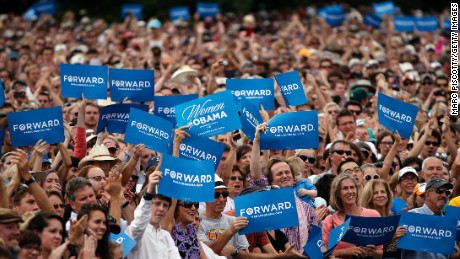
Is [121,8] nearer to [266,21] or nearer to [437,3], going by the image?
[266,21]

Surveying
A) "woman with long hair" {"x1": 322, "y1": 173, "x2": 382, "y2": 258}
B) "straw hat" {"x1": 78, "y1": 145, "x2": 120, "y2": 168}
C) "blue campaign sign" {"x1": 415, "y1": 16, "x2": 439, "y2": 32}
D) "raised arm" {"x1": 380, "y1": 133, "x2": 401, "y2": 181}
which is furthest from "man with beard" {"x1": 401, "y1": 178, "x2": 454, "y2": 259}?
"blue campaign sign" {"x1": 415, "y1": 16, "x2": 439, "y2": 32}

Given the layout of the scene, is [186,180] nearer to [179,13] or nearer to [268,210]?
[268,210]

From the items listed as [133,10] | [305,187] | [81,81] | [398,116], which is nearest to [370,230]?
[305,187]

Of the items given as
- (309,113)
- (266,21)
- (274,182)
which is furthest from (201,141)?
(266,21)

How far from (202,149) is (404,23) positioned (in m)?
19.1

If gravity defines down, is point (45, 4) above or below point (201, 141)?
below

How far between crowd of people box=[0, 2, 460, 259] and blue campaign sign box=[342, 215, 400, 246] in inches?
3.5

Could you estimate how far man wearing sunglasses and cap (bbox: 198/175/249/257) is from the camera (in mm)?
13250

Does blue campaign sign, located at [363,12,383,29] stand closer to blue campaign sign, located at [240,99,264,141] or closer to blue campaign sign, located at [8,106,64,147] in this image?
blue campaign sign, located at [240,99,264,141]

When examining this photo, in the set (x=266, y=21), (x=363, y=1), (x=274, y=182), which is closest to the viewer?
(x=274, y=182)

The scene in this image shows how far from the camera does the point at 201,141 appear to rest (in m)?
14.6

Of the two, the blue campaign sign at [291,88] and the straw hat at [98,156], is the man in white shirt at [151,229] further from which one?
the blue campaign sign at [291,88]

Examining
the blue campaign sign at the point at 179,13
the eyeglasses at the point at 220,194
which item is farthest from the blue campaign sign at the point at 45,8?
the eyeglasses at the point at 220,194

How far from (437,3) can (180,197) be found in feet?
109
